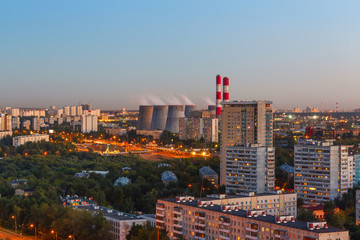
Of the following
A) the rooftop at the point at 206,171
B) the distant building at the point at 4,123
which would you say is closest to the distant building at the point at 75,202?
the rooftop at the point at 206,171

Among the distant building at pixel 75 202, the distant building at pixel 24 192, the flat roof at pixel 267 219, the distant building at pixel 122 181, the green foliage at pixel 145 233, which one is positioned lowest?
the distant building at pixel 24 192

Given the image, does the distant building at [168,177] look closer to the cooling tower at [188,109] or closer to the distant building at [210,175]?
the distant building at [210,175]

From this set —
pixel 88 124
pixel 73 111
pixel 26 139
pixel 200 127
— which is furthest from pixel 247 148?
pixel 73 111

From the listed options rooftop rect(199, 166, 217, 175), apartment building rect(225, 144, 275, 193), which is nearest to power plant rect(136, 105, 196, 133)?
rooftop rect(199, 166, 217, 175)

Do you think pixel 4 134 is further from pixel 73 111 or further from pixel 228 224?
pixel 73 111

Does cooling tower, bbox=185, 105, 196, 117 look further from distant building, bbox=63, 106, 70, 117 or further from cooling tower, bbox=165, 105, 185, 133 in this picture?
distant building, bbox=63, 106, 70, 117

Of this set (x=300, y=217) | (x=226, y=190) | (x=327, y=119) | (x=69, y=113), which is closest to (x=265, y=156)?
(x=226, y=190)
